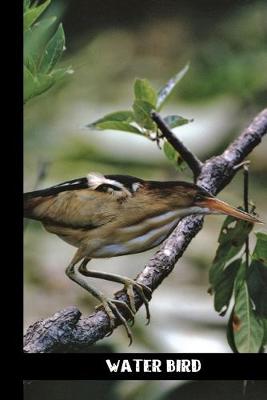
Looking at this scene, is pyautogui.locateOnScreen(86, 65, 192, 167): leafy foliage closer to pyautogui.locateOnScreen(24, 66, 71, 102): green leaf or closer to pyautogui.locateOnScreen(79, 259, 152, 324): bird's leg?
pyautogui.locateOnScreen(24, 66, 71, 102): green leaf

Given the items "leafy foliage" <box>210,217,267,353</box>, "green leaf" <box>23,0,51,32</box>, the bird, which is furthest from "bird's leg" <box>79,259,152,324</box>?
"green leaf" <box>23,0,51,32</box>

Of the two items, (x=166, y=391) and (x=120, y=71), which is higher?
(x=120, y=71)

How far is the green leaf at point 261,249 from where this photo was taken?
1.75m

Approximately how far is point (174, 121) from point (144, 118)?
6 cm

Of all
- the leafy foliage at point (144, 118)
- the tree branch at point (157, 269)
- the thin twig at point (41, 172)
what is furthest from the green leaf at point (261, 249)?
the thin twig at point (41, 172)

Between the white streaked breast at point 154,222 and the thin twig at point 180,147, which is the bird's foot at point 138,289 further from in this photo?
the thin twig at point 180,147

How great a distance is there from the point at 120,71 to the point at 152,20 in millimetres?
124

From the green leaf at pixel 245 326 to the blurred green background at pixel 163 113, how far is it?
30mm

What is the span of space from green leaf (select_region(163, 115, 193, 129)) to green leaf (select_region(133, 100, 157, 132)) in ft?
0.10

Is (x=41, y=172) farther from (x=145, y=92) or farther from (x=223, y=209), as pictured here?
(x=223, y=209)

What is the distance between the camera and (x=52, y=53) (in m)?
1.74

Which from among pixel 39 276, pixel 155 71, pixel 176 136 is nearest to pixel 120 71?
pixel 155 71

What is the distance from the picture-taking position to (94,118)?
1784 millimetres
